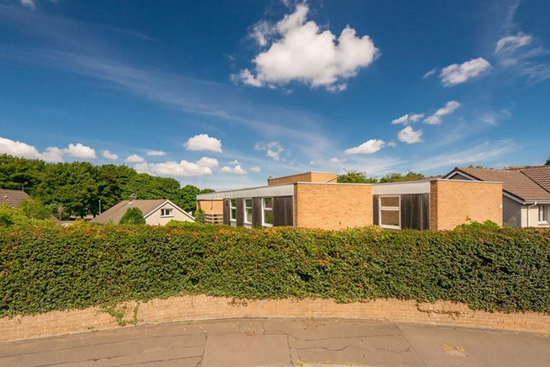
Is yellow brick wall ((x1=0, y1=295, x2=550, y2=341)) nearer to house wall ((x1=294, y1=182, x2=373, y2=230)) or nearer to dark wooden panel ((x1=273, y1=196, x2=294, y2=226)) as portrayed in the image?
house wall ((x1=294, y1=182, x2=373, y2=230))

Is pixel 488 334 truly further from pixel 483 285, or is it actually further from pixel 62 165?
pixel 62 165

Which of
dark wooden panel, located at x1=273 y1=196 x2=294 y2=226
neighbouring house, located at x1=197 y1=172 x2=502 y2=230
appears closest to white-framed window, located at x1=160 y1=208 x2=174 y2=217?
neighbouring house, located at x1=197 y1=172 x2=502 y2=230

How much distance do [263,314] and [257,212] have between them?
1107 centimetres

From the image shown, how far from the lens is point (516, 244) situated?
538 cm

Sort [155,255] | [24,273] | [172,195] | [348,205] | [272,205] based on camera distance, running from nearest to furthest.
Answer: [24,273]
[155,255]
[348,205]
[272,205]
[172,195]

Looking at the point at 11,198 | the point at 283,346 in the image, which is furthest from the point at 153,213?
the point at 283,346

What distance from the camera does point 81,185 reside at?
48.4 meters

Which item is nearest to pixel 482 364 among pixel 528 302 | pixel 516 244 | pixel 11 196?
pixel 528 302

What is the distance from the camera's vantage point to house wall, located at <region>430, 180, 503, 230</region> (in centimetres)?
1234

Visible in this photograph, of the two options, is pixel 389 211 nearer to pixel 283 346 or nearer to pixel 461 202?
pixel 461 202

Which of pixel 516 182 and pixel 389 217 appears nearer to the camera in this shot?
pixel 389 217

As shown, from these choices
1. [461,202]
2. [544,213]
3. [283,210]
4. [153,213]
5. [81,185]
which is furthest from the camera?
[81,185]

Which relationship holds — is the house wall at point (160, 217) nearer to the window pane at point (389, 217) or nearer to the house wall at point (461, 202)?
the window pane at point (389, 217)

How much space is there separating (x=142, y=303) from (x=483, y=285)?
7000mm
